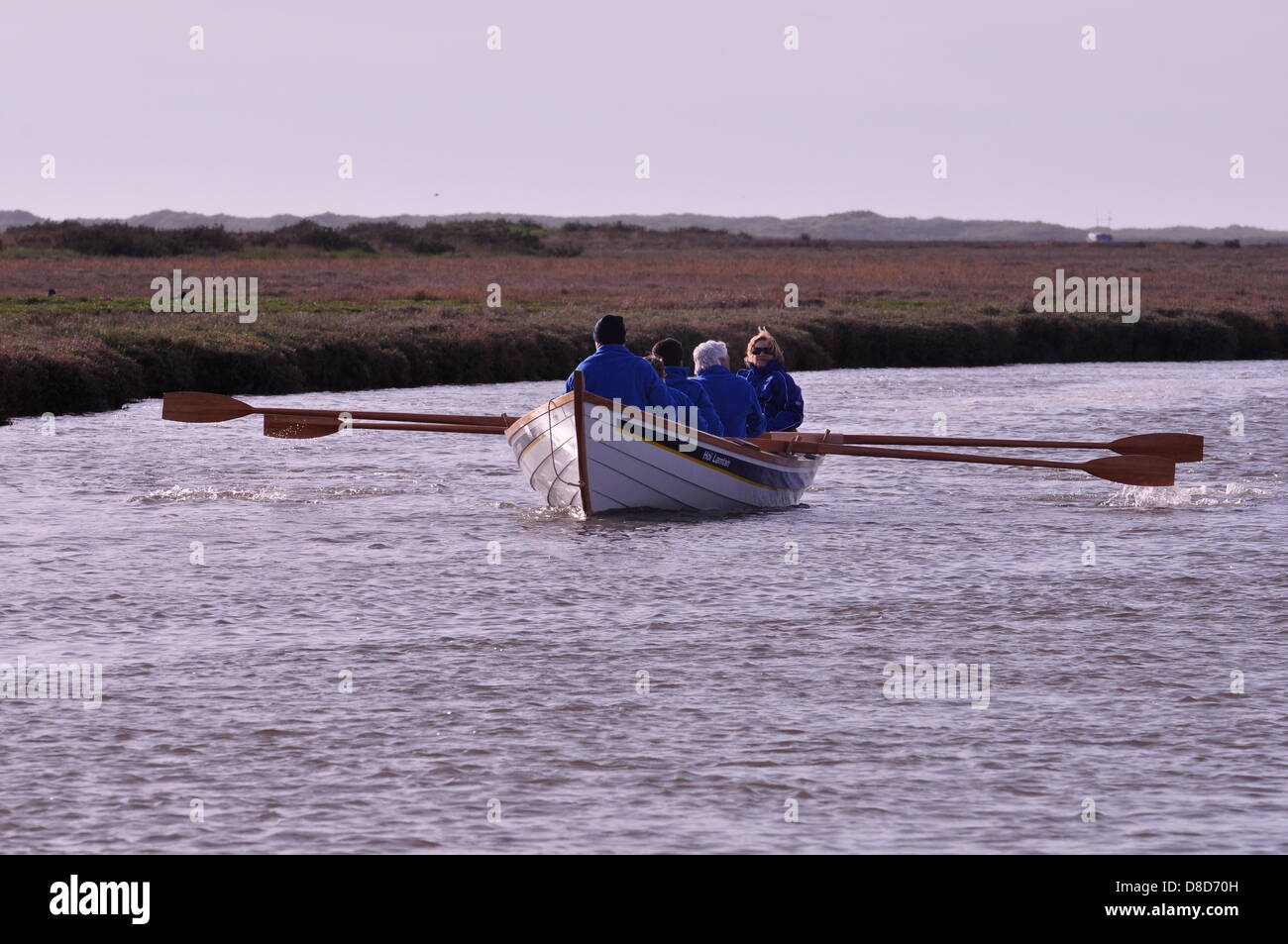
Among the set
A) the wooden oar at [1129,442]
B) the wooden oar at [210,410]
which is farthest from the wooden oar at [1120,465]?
the wooden oar at [210,410]

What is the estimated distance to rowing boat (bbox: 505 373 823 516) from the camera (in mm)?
16875

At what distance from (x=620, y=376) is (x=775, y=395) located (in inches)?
128

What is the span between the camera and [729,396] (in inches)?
735

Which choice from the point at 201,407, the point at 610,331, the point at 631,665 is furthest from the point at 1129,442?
the point at 201,407

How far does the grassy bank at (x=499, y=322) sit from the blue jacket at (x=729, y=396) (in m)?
12.7

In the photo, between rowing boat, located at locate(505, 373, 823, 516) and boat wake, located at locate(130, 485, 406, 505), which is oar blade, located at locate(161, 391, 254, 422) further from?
rowing boat, located at locate(505, 373, 823, 516)

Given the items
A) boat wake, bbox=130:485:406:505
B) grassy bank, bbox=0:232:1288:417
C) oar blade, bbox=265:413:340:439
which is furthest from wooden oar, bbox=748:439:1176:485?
grassy bank, bbox=0:232:1288:417

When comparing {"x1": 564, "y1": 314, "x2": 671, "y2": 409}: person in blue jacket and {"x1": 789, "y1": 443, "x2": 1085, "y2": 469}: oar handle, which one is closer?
{"x1": 564, "y1": 314, "x2": 671, "y2": 409}: person in blue jacket

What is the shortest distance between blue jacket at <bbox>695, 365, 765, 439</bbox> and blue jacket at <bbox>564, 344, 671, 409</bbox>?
1550mm

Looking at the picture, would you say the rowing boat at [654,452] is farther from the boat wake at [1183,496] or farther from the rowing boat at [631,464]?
the boat wake at [1183,496]

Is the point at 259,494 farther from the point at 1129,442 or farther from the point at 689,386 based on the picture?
the point at 1129,442

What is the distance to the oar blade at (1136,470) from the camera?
18.1 metres
